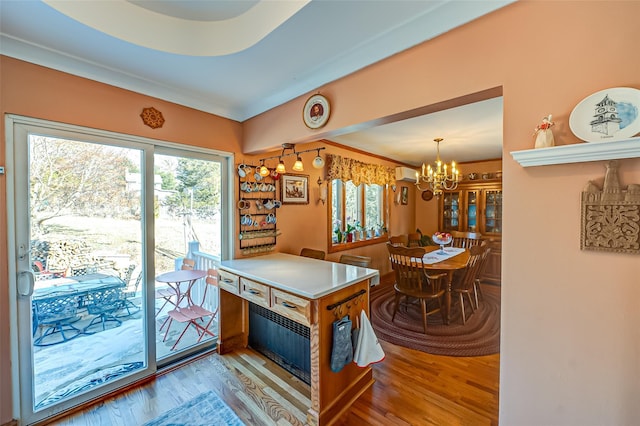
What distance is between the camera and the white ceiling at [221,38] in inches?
50.4

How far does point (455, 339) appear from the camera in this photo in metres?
2.71

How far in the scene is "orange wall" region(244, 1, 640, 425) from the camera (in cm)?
94

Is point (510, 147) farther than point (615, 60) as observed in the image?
Yes

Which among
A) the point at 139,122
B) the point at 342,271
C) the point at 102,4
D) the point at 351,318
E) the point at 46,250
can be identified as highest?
the point at 102,4

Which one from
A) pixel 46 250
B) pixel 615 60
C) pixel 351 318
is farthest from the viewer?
pixel 351 318

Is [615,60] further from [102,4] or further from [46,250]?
[46,250]

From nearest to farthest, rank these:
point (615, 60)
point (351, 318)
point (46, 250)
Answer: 1. point (615, 60)
2. point (46, 250)
3. point (351, 318)

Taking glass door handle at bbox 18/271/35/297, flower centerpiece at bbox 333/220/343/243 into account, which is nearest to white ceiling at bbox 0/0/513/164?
glass door handle at bbox 18/271/35/297

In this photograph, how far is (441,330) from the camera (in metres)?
2.90

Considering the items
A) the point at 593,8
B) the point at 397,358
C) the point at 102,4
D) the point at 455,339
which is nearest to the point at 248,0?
the point at 102,4

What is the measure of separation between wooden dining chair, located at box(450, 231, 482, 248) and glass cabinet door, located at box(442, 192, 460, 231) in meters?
0.69

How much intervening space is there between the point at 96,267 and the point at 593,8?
3.17 metres

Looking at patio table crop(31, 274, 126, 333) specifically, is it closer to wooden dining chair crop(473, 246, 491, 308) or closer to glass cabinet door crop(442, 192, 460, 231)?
wooden dining chair crop(473, 246, 491, 308)

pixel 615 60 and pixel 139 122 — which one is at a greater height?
pixel 139 122
